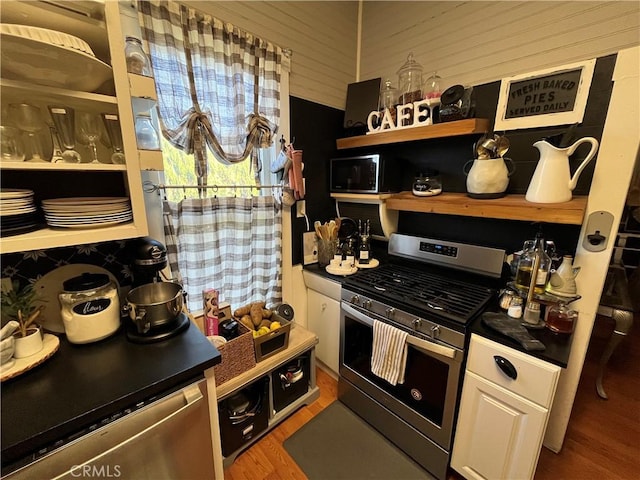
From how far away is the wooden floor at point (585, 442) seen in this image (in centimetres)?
146

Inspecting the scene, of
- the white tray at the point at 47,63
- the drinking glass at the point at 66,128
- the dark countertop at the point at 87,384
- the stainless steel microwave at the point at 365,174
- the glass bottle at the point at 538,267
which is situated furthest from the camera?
the stainless steel microwave at the point at 365,174

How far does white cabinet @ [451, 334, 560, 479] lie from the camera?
107 centimetres

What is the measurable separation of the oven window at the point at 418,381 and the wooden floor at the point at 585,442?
0.42m

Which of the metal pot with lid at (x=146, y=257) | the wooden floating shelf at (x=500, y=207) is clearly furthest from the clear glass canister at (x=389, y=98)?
the metal pot with lid at (x=146, y=257)

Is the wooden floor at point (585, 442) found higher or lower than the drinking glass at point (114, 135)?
lower

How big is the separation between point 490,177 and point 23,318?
85.9 inches

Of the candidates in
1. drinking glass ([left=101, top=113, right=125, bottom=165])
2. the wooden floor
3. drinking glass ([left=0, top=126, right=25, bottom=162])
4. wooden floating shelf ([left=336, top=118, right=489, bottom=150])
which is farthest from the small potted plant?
wooden floating shelf ([left=336, top=118, right=489, bottom=150])

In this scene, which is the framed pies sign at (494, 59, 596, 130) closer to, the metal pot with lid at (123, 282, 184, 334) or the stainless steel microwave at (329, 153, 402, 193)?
the stainless steel microwave at (329, 153, 402, 193)

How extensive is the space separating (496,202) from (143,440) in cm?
181

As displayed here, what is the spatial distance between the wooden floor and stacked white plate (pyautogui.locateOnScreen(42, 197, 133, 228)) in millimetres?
1464

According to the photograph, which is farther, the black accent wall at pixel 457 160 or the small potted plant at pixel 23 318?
the black accent wall at pixel 457 160

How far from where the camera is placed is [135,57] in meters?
1.11

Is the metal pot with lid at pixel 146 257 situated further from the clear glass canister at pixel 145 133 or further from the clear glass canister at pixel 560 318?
the clear glass canister at pixel 560 318

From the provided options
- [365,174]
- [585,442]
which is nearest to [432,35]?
[365,174]
